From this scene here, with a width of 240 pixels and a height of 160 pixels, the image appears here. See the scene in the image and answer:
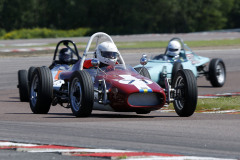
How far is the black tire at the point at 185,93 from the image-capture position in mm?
10500

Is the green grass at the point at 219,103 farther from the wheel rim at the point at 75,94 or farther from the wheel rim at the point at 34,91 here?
the wheel rim at the point at 34,91

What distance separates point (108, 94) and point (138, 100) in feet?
1.85

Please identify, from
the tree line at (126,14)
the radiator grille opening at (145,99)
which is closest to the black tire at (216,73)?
the radiator grille opening at (145,99)

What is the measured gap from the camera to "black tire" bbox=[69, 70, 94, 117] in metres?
10.5

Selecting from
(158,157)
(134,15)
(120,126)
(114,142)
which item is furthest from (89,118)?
(134,15)

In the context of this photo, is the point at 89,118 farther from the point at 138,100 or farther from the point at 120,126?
the point at 120,126

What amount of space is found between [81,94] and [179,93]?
5.68ft

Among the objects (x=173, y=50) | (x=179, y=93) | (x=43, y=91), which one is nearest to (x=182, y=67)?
(x=173, y=50)

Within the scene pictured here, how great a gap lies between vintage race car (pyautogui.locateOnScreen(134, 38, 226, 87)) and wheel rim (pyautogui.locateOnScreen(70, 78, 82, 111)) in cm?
653

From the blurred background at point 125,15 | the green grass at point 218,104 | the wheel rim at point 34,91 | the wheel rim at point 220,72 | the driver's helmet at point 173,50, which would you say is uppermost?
the blurred background at point 125,15

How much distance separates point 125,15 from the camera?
71.8 m

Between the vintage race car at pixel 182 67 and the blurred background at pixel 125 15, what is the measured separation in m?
45.0

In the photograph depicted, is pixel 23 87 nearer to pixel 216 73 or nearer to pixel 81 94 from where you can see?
pixel 81 94

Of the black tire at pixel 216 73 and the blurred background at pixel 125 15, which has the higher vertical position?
the blurred background at pixel 125 15
